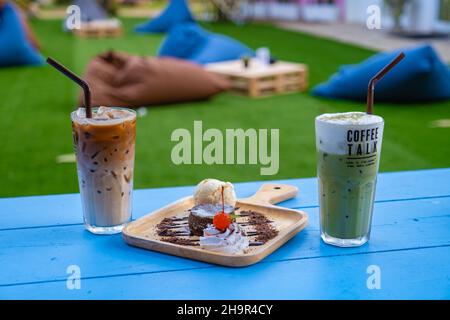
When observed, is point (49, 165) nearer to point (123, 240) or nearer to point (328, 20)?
point (123, 240)

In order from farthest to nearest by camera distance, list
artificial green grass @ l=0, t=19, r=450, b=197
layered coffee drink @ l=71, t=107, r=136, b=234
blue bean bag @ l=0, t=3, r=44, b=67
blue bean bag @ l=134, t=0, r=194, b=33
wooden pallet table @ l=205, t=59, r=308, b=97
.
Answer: blue bean bag @ l=134, t=0, r=194, b=33, blue bean bag @ l=0, t=3, r=44, b=67, wooden pallet table @ l=205, t=59, r=308, b=97, artificial green grass @ l=0, t=19, r=450, b=197, layered coffee drink @ l=71, t=107, r=136, b=234

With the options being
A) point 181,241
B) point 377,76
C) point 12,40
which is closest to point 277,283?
point 181,241

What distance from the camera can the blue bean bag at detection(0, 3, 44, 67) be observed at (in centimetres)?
716

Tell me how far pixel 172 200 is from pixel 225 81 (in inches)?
157

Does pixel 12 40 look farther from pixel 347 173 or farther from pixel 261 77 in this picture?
pixel 347 173

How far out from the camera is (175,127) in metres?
4.57

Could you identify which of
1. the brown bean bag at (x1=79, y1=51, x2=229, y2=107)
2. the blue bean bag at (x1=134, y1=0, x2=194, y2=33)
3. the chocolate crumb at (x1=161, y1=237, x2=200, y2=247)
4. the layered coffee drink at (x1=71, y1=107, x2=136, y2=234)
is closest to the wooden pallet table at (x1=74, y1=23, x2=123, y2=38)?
the blue bean bag at (x1=134, y1=0, x2=194, y2=33)

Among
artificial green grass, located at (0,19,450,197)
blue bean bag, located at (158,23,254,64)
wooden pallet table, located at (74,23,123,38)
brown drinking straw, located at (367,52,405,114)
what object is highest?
brown drinking straw, located at (367,52,405,114)

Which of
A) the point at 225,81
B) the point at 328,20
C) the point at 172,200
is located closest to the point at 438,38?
the point at 328,20

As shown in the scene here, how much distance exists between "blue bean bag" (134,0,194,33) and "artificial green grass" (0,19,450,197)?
144 inches

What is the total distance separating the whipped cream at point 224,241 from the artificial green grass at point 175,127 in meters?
2.19

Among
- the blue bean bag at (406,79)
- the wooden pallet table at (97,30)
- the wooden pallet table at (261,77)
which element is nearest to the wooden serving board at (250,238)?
the blue bean bag at (406,79)

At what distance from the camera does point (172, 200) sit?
1504mm

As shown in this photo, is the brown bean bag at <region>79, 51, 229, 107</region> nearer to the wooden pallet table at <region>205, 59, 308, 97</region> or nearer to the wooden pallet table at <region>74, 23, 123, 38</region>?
the wooden pallet table at <region>205, 59, 308, 97</region>
